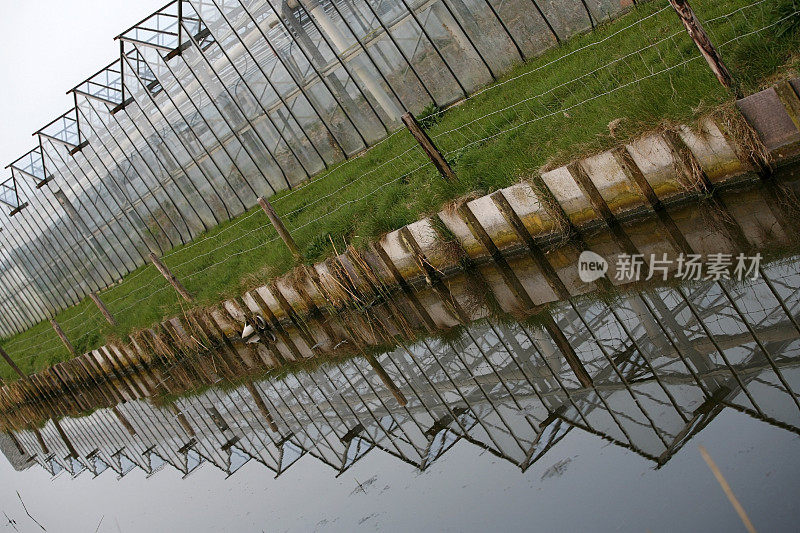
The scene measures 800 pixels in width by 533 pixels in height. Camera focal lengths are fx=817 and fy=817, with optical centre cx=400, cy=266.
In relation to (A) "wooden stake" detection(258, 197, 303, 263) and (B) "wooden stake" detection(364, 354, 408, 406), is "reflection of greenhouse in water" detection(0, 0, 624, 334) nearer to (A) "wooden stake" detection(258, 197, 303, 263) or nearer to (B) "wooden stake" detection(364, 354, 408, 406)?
(A) "wooden stake" detection(258, 197, 303, 263)

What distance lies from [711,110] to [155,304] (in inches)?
558

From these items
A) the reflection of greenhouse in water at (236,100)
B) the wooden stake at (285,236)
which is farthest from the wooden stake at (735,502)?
the reflection of greenhouse in water at (236,100)

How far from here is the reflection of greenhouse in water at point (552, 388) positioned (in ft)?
16.7

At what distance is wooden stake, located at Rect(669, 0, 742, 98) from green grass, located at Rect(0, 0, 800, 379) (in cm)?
11

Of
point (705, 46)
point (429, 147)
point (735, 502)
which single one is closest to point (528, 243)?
point (429, 147)

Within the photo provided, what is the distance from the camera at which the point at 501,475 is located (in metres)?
5.77

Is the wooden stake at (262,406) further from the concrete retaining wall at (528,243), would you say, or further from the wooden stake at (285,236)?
the wooden stake at (285,236)

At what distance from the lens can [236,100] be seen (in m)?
22.8

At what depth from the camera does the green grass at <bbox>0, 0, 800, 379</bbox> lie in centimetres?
867

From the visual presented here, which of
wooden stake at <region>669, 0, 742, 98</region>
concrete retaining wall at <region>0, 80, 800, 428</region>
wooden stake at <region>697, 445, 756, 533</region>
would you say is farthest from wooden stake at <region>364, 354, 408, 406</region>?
wooden stake at <region>669, 0, 742, 98</region>

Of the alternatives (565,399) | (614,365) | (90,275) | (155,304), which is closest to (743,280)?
(614,365)

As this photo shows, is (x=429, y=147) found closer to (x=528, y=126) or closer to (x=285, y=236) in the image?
(x=528, y=126)

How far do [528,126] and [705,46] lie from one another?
3.16m

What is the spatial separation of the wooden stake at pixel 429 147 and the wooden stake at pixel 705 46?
3.94 metres
